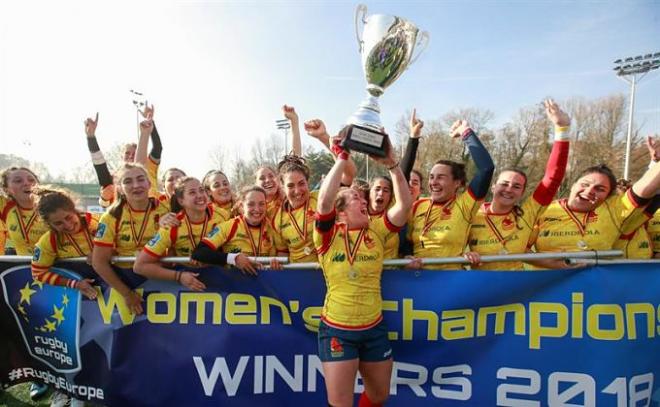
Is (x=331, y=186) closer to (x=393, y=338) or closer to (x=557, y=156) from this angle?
(x=393, y=338)

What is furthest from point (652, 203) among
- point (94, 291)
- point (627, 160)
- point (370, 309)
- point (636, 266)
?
point (627, 160)

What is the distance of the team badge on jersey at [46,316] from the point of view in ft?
11.0

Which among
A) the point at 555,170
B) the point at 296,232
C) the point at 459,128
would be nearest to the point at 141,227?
the point at 296,232

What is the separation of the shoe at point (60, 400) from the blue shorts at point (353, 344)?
282cm

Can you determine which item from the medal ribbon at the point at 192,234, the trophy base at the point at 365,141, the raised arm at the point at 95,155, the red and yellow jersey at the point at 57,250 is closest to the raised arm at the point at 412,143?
the trophy base at the point at 365,141

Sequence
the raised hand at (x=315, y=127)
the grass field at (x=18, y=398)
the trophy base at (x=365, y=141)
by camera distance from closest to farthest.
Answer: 1. the trophy base at (x=365, y=141)
2. the raised hand at (x=315, y=127)
3. the grass field at (x=18, y=398)

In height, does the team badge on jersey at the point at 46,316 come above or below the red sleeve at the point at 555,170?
below

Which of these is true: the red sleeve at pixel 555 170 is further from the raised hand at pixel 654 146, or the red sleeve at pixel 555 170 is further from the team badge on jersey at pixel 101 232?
the team badge on jersey at pixel 101 232

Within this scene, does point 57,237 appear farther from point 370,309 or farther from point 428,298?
point 428,298

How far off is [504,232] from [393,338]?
4.42ft

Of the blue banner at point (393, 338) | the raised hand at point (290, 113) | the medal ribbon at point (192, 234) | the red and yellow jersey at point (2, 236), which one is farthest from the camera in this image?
the red and yellow jersey at point (2, 236)

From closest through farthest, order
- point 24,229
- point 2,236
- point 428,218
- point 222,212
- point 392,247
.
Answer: point 392,247 → point 428,218 → point 222,212 → point 24,229 → point 2,236

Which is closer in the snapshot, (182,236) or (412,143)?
(182,236)

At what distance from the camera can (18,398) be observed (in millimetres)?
4016
